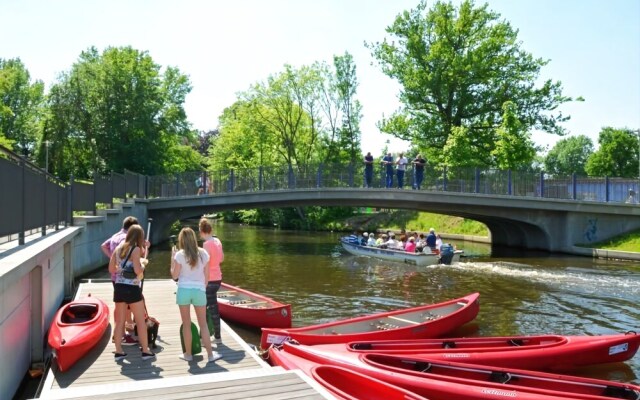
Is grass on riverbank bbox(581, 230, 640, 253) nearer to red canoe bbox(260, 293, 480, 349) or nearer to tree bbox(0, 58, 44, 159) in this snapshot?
red canoe bbox(260, 293, 480, 349)

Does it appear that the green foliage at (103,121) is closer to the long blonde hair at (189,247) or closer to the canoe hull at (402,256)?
the canoe hull at (402,256)

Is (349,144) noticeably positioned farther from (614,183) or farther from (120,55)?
(614,183)

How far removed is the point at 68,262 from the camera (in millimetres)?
15250

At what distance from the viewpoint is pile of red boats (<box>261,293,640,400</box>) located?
7312 mm

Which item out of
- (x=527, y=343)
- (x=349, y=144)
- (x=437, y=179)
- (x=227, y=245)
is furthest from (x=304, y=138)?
(x=527, y=343)

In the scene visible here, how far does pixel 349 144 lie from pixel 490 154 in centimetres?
1692

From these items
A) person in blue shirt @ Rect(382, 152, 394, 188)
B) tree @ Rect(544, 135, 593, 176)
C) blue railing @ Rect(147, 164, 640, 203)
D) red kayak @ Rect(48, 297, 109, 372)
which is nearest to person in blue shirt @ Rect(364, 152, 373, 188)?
blue railing @ Rect(147, 164, 640, 203)

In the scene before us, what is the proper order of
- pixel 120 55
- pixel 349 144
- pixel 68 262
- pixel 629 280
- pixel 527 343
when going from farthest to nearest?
pixel 349 144 < pixel 120 55 < pixel 629 280 < pixel 68 262 < pixel 527 343

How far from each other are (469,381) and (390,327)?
14.6ft

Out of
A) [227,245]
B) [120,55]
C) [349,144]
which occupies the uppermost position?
[120,55]

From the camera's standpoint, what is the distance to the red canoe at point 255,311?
41.6 feet

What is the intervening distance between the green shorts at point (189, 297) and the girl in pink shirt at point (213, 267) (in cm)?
87

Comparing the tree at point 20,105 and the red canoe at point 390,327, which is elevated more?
the tree at point 20,105

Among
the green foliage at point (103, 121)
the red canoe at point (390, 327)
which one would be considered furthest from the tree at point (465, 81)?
the red canoe at point (390, 327)
